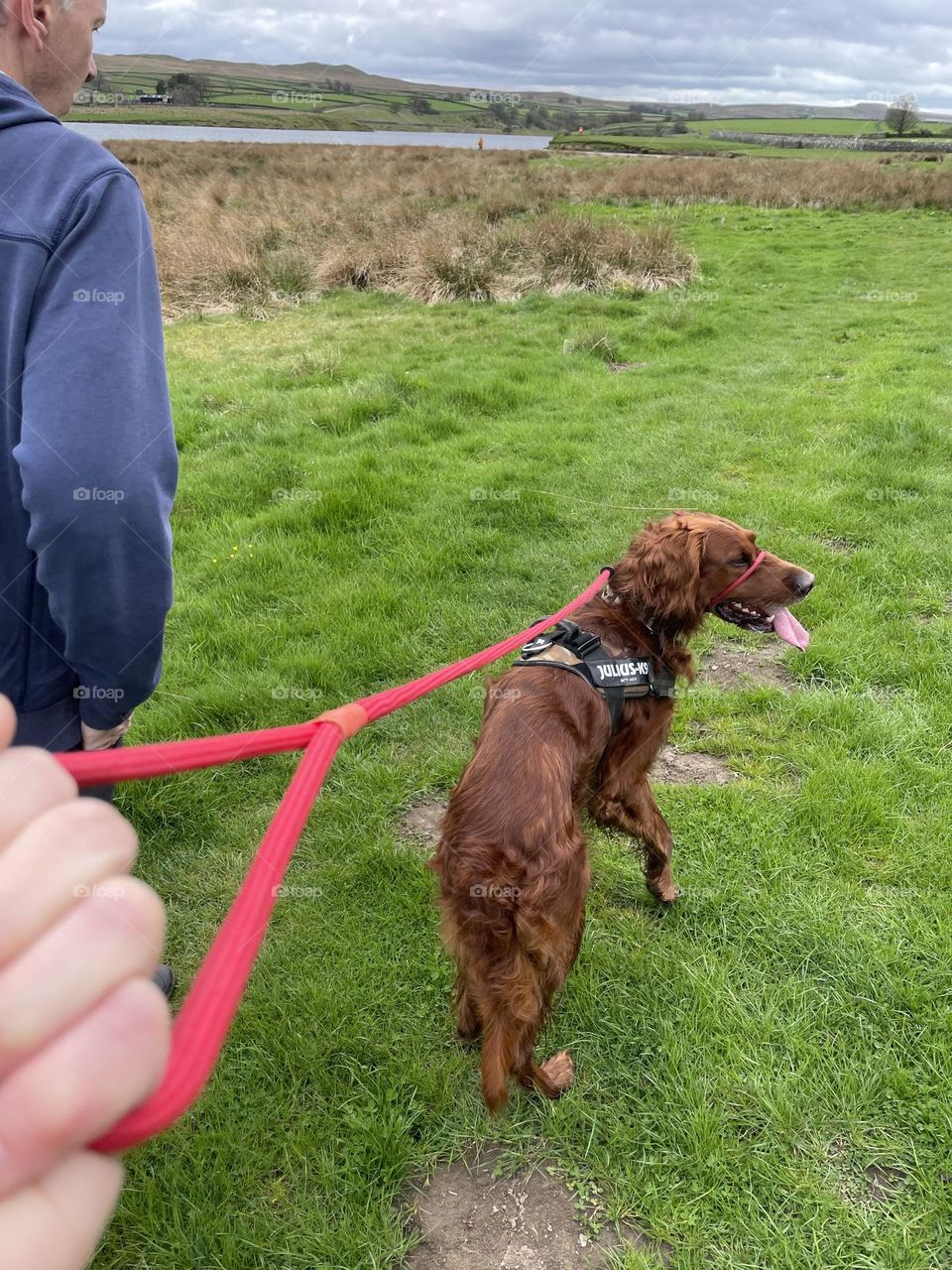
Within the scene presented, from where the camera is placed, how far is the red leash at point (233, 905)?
58cm

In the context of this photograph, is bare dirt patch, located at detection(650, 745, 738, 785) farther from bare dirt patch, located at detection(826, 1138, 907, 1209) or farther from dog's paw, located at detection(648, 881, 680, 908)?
bare dirt patch, located at detection(826, 1138, 907, 1209)

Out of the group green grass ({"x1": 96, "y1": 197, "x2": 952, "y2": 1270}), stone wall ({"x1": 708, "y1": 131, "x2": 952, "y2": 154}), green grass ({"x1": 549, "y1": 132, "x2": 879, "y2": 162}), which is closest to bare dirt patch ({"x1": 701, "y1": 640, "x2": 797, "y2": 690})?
green grass ({"x1": 96, "y1": 197, "x2": 952, "y2": 1270})

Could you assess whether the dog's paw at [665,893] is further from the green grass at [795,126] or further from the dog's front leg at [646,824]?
the green grass at [795,126]

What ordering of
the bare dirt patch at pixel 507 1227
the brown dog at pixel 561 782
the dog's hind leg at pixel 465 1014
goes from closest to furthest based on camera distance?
the bare dirt patch at pixel 507 1227 < the brown dog at pixel 561 782 < the dog's hind leg at pixel 465 1014

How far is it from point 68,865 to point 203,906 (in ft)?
9.50

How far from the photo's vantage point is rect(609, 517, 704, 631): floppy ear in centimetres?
297

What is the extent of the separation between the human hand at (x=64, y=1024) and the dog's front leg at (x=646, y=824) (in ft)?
Result: 8.25

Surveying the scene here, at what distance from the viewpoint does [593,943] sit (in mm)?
2957

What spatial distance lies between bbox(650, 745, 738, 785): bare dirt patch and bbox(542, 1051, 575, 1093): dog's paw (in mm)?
1469

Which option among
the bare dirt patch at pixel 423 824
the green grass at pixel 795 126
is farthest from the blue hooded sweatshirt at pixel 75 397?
the green grass at pixel 795 126

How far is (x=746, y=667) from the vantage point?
454 cm

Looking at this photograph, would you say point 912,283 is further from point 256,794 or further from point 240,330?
point 256,794

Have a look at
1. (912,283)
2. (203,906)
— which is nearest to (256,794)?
(203,906)

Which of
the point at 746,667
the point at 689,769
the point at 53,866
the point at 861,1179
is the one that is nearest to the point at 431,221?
the point at 746,667
